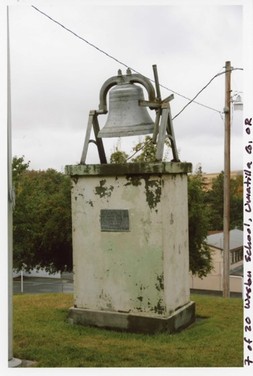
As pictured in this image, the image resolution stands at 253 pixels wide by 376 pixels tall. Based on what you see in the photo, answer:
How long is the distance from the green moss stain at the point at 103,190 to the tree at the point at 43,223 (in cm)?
1211

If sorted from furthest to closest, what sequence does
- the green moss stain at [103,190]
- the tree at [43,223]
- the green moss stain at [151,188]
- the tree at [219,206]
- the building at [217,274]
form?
the tree at [43,223]
the building at [217,274]
the tree at [219,206]
the green moss stain at [103,190]
the green moss stain at [151,188]

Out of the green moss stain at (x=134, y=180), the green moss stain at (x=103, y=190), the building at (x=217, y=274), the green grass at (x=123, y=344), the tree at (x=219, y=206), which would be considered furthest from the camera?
the building at (x=217, y=274)

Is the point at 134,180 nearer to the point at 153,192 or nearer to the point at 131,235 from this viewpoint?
the point at 153,192

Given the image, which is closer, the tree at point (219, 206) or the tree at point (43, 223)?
the tree at point (219, 206)

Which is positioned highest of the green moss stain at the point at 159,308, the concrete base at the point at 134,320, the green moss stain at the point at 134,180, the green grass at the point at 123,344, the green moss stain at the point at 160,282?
the green moss stain at the point at 134,180

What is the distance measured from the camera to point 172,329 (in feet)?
18.3

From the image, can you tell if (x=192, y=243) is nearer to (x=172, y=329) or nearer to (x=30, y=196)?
(x=30, y=196)

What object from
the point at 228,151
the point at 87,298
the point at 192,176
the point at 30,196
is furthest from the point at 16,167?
the point at 87,298

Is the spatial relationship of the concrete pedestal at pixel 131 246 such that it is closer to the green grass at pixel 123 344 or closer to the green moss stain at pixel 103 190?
the green moss stain at pixel 103 190

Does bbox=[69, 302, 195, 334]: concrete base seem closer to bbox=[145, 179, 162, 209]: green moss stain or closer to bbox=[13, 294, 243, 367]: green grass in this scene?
bbox=[13, 294, 243, 367]: green grass

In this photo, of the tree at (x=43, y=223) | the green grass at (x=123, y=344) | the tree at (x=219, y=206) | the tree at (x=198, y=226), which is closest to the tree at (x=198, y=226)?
the tree at (x=198, y=226)

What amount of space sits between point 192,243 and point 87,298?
43.8ft

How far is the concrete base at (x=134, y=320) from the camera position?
5503 mm

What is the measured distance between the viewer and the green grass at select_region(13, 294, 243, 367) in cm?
473
